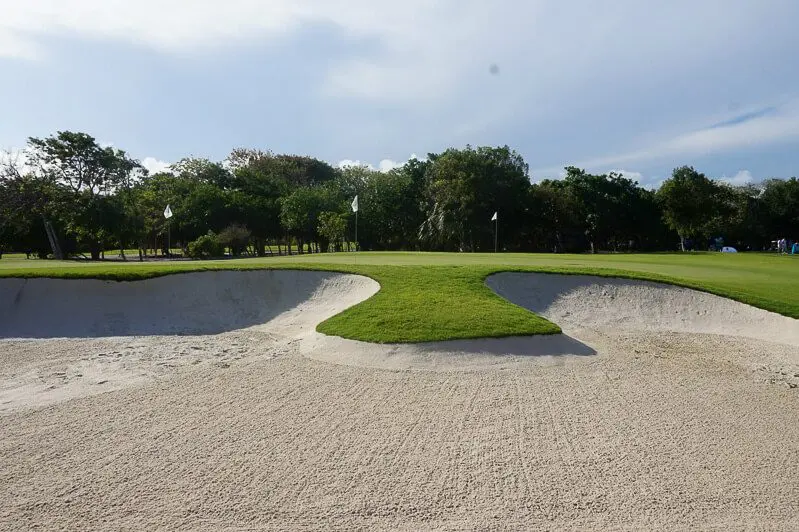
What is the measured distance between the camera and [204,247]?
37219 mm

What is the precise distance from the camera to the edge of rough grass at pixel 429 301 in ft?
31.5

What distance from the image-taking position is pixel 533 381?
7676 millimetres

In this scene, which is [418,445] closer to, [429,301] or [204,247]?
[429,301]

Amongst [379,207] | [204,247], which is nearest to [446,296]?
[204,247]

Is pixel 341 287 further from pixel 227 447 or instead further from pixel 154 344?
pixel 227 447

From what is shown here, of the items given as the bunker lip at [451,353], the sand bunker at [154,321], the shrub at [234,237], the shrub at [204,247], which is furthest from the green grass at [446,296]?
the shrub at [234,237]

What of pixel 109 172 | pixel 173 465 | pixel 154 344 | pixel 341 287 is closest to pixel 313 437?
pixel 173 465

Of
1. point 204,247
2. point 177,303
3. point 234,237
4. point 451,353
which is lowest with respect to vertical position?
point 451,353

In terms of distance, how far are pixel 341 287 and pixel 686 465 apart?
10.8m

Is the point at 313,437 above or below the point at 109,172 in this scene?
below

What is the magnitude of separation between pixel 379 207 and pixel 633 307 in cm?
3830

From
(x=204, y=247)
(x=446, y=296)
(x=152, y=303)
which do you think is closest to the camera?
(x=446, y=296)

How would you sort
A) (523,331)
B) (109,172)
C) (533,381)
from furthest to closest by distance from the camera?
(109,172)
(523,331)
(533,381)

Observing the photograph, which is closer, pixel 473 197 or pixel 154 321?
pixel 154 321
